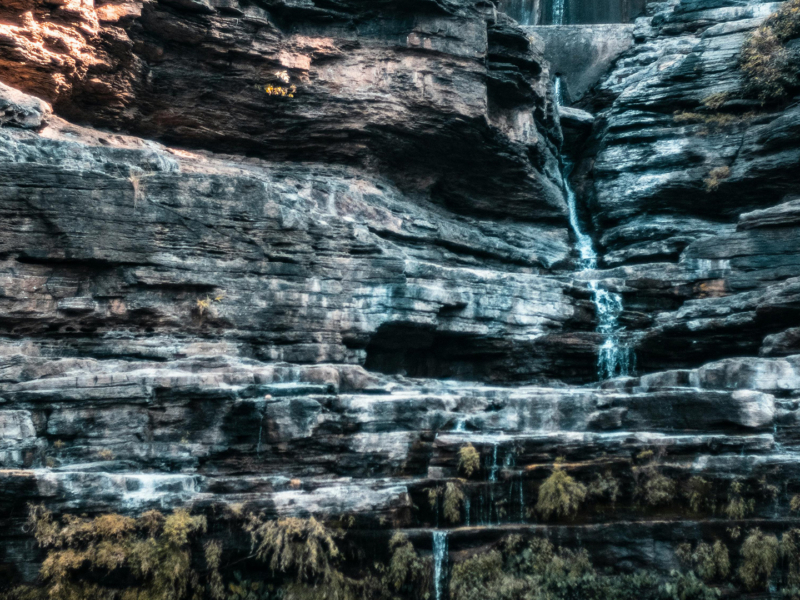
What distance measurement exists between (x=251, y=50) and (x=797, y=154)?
18.6m

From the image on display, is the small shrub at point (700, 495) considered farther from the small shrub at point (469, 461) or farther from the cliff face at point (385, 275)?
the small shrub at point (469, 461)

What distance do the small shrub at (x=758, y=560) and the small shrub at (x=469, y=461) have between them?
16.2 feet

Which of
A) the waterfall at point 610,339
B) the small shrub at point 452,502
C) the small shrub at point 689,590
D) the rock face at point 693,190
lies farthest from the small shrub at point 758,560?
the waterfall at point 610,339

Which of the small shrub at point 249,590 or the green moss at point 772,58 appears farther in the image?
the green moss at point 772,58

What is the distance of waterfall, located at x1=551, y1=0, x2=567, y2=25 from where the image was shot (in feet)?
122

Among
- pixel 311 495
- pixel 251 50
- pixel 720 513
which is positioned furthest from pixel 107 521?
pixel 251 50

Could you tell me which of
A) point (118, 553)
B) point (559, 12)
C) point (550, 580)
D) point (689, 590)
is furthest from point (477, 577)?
point (559, 12)

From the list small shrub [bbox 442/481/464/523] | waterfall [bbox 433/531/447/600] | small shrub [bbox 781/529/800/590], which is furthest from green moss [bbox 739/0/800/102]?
waterfall [bbox 433/531/447/600]

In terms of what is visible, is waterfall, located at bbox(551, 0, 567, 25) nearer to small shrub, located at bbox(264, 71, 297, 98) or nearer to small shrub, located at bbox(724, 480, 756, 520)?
small shrub, located at bbox(264, 71, 297, 98)

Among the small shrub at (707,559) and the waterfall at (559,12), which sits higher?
the waterfall at (559,12)

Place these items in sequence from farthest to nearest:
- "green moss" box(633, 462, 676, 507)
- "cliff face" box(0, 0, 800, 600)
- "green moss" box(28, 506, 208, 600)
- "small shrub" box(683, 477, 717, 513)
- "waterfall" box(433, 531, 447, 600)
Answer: "cliff face" box(0, 0, 800, 600), "green moss" box(633, 462, 676, 507), "small shrub" box(683, 477, 717, 513), "waterfall" box(433, 531, 447, 600), "green moss" box(28, 506, 208, 600)

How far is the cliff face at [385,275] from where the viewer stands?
545 inches

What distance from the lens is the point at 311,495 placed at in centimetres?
1335

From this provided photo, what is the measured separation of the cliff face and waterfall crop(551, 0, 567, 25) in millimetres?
6617
